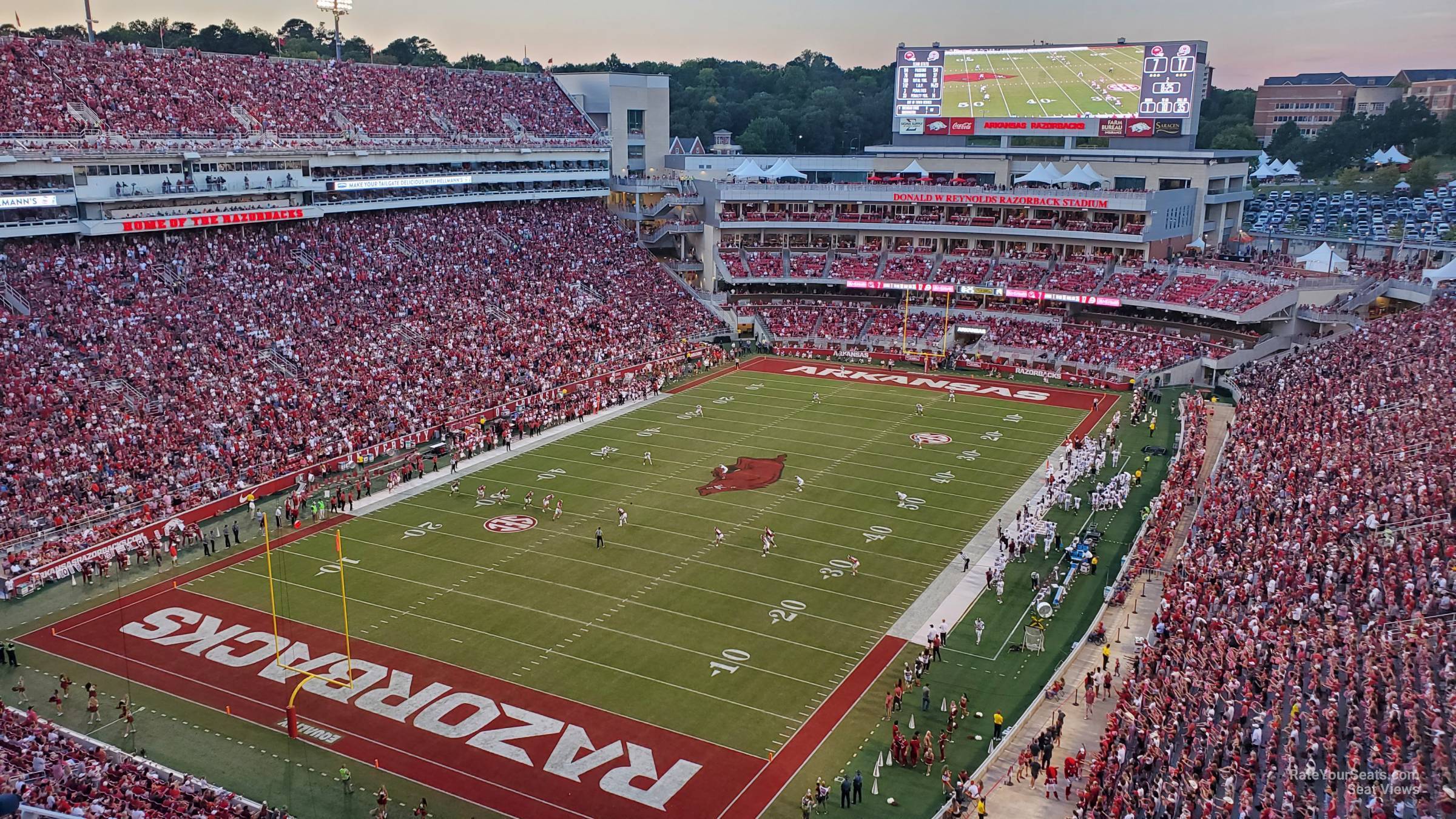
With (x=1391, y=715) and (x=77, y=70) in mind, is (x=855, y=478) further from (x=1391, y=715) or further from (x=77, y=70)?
(x=77, y=70)

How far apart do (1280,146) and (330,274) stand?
99.4m

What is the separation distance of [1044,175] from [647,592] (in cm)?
4130

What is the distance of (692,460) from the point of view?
118 feet

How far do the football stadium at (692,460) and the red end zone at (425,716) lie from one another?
0.10 meters

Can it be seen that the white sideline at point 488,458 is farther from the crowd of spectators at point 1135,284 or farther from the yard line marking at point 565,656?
the crowd of spectators at point 1135,284

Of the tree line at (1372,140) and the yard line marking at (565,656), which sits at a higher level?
the tree line at (1372,140)

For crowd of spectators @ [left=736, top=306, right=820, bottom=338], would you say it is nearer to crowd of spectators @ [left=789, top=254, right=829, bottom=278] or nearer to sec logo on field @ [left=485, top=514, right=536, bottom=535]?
crowd of spectators @ [left=789, top=254, right=829, bottom=278]

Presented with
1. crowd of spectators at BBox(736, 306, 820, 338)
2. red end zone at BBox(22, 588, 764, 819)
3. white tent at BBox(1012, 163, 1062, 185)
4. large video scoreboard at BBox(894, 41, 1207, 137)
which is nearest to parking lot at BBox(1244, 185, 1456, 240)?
large video scoreboard at BBox(894, 41, 1207, 137)

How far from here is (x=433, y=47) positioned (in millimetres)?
100688

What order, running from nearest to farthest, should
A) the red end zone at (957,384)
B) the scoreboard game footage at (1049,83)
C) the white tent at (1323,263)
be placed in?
1. the red end zone at (957,384)
2. the white tent at (1323,263)
3. the scoreboard game footage at (1049,83)

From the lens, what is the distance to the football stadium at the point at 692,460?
1816 cm

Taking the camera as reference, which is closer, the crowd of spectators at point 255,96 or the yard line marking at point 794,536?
the yard line marking at point 794,536

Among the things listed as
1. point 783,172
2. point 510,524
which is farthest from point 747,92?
point 510,524

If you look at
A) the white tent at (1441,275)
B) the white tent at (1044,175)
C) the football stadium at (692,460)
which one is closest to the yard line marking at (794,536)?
the football stadium at (692,460)
